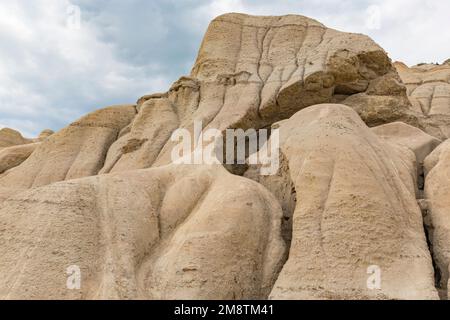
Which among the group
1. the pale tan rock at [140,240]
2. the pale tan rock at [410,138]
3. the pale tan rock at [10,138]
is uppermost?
the pale tan rock at [10,138]

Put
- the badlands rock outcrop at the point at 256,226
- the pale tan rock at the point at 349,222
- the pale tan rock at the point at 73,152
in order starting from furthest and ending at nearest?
the pale tan rock at the point at 73,152 → the badlands rock outcrop at the point at 256,226 → the pale tan rock at the point at 349,222

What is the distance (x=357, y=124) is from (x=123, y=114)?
778 cm

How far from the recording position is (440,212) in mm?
7129

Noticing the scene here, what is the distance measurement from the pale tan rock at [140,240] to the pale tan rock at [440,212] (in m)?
1.97

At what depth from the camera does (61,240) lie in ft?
21.0

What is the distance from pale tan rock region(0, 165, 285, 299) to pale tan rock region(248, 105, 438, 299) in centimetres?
48

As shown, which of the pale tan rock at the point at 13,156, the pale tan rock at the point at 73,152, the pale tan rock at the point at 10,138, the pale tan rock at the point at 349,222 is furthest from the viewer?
the pale tan rock at the point at 10,138

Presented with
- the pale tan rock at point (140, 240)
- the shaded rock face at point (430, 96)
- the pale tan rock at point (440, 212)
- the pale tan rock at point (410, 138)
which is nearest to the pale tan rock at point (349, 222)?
the pale tan rock at point (440, 212)

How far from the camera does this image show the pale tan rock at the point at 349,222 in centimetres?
594

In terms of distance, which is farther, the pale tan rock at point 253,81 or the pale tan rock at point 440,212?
the pale tan rock at point 253,81

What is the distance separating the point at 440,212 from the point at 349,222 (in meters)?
1.61

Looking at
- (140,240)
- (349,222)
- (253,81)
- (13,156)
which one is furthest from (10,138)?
(349,222)

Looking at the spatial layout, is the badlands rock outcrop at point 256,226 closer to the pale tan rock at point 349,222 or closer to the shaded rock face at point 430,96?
the pale tan rock at point 349,222

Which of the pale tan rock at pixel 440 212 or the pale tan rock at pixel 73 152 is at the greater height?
the pale tan rock at pixel 73 152
